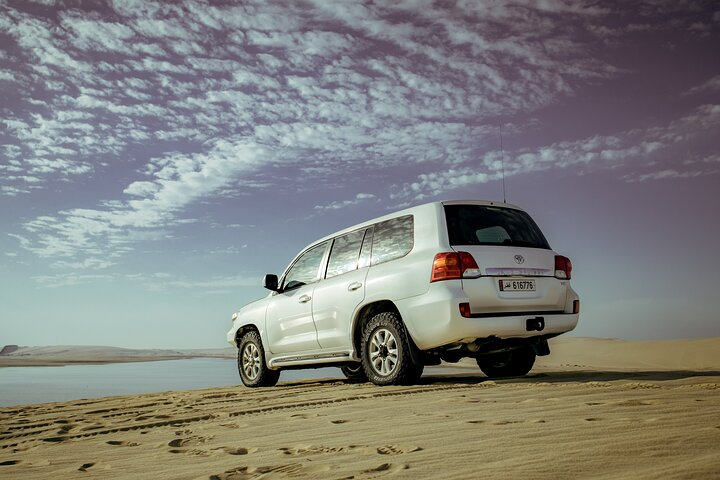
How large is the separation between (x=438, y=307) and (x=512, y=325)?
0.81m

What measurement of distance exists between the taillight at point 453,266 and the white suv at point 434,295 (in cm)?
1

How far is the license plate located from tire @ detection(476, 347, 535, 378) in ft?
4.64

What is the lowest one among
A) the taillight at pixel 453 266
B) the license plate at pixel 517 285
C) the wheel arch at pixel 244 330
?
the wheel arch at pixel 244 330

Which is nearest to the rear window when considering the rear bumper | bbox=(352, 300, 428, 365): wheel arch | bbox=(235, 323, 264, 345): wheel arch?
the rear bumper

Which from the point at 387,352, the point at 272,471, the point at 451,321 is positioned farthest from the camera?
the point at 387,352

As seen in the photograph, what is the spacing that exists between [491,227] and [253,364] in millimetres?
4343

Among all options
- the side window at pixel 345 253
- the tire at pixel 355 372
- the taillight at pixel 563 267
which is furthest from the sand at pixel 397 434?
the tire at pixel 355 372

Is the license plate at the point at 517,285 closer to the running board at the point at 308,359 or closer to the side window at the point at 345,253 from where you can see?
the side window at the point at 345,253

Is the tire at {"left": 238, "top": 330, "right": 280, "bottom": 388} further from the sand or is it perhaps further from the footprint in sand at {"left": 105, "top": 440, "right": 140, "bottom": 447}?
the footprint in sand at {"left": 105, "top": 440, "right": 140, "bottom": 447}

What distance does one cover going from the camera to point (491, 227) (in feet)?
23.1

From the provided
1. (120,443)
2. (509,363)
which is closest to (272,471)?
(120,443)

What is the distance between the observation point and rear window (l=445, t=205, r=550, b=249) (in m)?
6.70

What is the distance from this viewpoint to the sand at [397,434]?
9.67ft

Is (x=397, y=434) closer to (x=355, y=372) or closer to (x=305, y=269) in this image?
(x=305, y=269)
